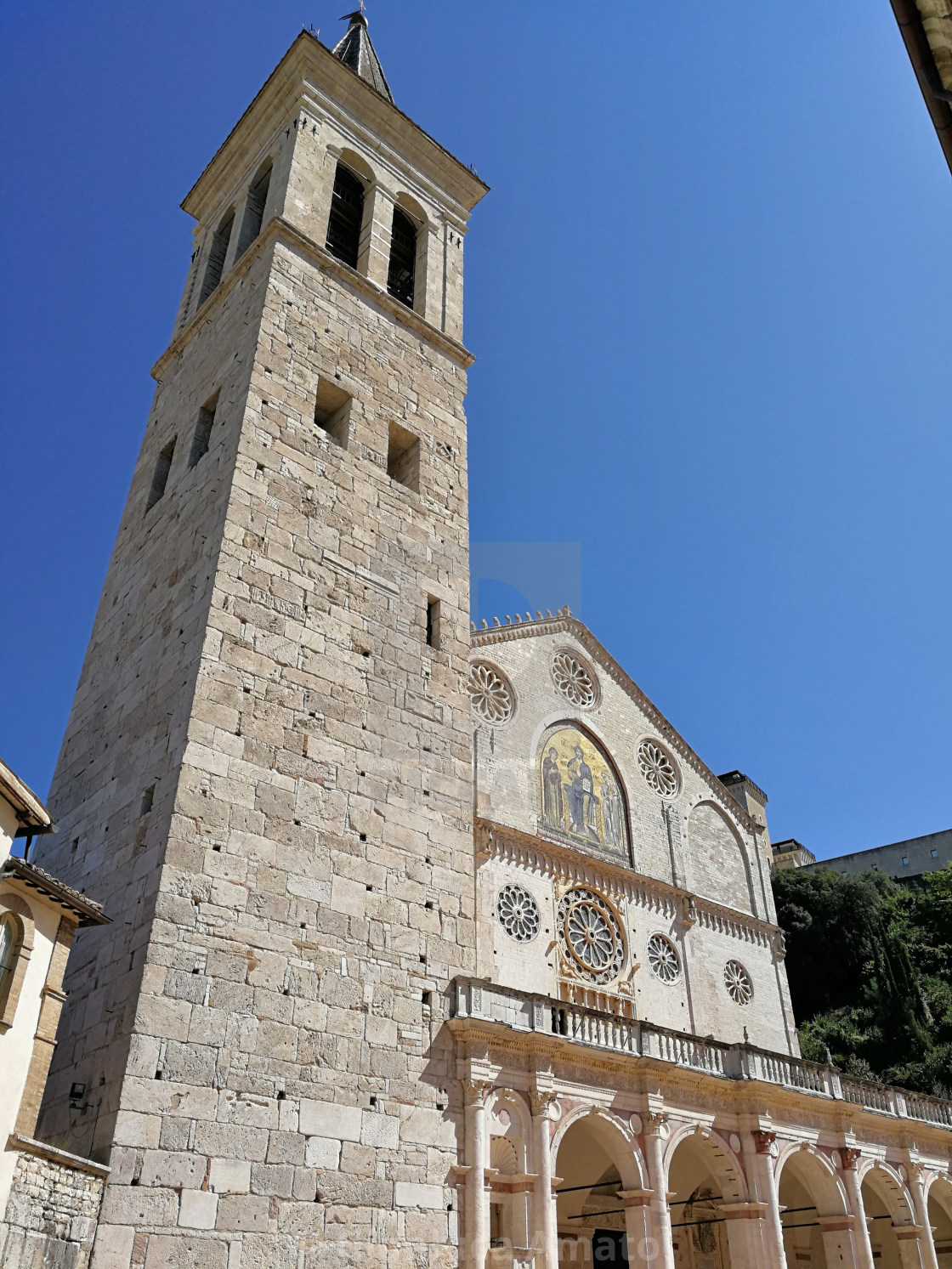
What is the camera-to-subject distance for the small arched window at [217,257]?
1891 centimetres

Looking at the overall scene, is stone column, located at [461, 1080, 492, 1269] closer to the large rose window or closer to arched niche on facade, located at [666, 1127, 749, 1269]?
arched niche on facade, located at [666, 1127, 749, 1269]

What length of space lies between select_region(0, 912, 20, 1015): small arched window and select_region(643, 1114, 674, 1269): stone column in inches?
354

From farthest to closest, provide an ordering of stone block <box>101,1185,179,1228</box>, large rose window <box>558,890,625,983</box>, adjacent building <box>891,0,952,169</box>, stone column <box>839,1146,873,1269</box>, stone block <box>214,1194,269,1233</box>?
large rose window <box>558,890,625,983</box> < stone column <box>839,1146,873,1269</box> < stone block <box>214,1194,269,1233</box> < stone block <box>101,1185,179,1228</box> < adjacent building <box>891,0,952,169</box>

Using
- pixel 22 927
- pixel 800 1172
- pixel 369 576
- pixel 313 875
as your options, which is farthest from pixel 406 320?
pixel 800 1172

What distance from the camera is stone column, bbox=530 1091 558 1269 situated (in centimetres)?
1212

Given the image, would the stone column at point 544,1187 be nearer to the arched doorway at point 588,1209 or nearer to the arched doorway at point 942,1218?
the arched doorway at point 588,1209

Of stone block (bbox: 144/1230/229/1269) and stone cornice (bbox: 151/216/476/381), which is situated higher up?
stone cornice (bbox: 151/216/476/381)

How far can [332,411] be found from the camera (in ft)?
53.0

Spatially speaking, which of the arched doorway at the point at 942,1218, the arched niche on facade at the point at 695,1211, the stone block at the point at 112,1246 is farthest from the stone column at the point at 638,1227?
the arched doorway at the point at 942,1218

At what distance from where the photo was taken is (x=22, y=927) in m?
9.50

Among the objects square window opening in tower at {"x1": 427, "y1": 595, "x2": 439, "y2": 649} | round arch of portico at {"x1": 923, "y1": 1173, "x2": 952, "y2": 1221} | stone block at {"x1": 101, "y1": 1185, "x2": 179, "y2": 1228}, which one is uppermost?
square window opening in tower at {"x1": 427, "y1": 595, "x2": 439, "y2": 649}

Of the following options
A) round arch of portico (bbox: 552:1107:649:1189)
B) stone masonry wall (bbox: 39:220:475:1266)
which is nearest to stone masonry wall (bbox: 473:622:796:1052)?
round arch of portico (bbox: 552:1107:649:1189)

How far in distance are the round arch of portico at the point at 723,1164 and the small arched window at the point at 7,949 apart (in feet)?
32.7

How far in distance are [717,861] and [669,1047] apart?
29.1 ft
